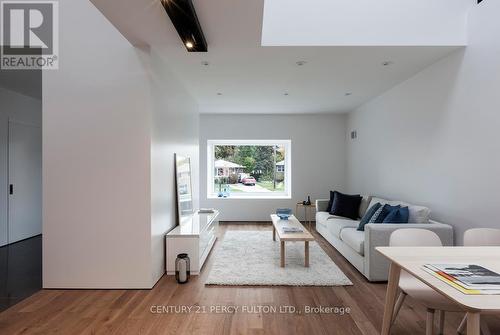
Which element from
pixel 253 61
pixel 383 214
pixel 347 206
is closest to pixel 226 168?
pixel 347 206

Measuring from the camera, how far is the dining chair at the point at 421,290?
161 centimetres

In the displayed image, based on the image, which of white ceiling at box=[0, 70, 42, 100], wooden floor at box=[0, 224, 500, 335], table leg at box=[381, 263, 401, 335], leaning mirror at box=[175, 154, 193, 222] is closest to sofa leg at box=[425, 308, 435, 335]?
table leg at box=[381, 263, 401, 335]

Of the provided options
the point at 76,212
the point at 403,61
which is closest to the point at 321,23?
the point at 403,61

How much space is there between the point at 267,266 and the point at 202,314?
127 cm

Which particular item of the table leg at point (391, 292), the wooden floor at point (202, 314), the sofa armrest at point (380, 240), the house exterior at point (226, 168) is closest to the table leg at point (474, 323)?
the table leg at point (391, 292)

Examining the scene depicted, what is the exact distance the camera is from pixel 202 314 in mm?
2342

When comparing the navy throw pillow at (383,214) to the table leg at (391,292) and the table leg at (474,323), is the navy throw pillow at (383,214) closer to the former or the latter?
the table leg at (391,292)

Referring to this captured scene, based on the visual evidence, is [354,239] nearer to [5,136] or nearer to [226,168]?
[226,168]

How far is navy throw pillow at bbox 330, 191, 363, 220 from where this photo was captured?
4.81 m

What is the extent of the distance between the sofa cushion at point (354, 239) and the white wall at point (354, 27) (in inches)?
87.1

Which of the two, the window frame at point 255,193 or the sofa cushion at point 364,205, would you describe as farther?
the window frame at point 255,193

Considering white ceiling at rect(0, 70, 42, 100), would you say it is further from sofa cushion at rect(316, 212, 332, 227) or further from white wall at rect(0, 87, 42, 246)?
sofa cushion at rect(316, 212, 332, 227)

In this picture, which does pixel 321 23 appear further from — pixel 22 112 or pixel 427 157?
pixel 22 112

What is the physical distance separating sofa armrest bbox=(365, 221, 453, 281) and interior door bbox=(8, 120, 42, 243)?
17.9 feet
